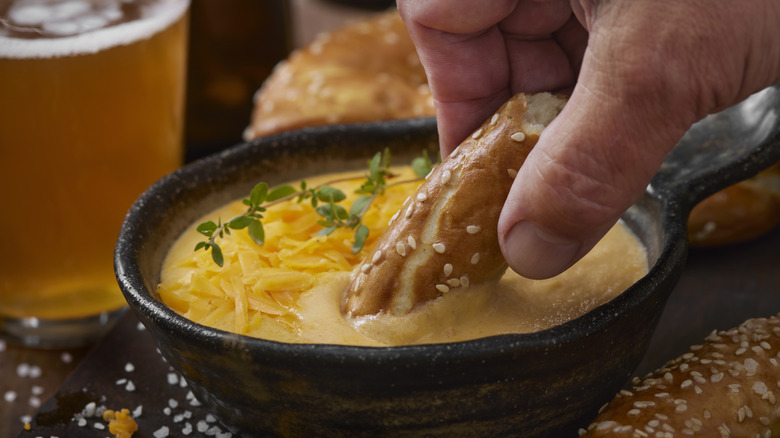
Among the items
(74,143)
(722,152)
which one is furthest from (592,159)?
(74,143)

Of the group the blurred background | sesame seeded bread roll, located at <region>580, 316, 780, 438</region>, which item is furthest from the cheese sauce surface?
the blurred background

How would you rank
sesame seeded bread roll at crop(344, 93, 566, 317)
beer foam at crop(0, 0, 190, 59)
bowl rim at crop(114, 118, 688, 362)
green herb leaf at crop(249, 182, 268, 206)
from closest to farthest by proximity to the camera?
bowl rim at crop(114, 118, 688, 362), sesame seeded bread roll at crop(344, 93, 566, 317), green herb leaf at crop(249, 182, 268, 206), beer foam at crop(0, 0, 190, 59)

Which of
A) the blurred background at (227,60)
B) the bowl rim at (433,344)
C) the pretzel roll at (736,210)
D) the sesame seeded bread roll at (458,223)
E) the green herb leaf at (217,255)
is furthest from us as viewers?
the blurred background at (227,60)

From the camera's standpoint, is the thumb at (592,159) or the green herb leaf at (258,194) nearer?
the thumb at (592,159)

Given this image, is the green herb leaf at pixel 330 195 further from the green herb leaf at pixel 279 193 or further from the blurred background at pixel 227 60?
the blurred background at pixel 227 60

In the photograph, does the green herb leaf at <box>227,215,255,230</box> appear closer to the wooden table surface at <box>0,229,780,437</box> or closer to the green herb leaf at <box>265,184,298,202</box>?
the green herb leaf at <box>265,184,298,202</box>

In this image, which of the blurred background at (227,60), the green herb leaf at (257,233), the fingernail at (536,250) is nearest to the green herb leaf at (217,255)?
the green herb leaf at (257,233)
